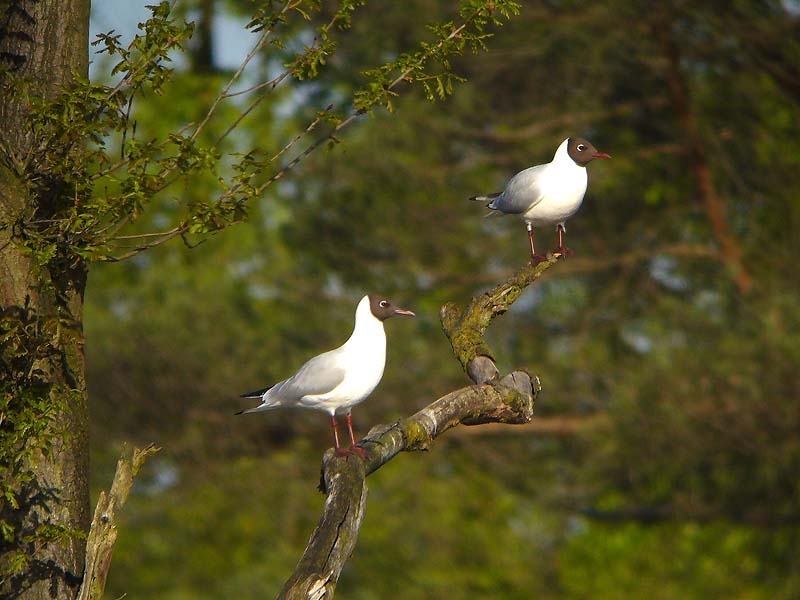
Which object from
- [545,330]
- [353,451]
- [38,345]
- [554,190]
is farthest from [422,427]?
[545,330]

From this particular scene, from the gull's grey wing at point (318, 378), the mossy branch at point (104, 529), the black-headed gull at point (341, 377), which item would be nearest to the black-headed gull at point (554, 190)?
the black-headed gull at point (341, 377)

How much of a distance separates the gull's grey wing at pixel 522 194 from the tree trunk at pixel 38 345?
8.75 ft

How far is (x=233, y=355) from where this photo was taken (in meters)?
21.9

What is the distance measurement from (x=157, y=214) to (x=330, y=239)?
11.1 metres

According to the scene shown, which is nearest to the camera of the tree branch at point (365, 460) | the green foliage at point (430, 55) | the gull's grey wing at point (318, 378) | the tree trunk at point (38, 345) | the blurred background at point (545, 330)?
the tree branch at point (365, 460)

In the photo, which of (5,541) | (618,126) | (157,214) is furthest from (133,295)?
(5,541)

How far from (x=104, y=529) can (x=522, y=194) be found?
365 cm

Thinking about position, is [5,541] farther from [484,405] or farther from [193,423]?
[193,423]

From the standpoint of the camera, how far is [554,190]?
7918mm

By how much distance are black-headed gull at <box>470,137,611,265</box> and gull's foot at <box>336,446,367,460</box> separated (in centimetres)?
276

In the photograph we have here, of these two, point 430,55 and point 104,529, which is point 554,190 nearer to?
point 430,55

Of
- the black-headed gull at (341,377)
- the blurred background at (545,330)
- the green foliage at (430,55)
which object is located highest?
the green foliage at (430,55)

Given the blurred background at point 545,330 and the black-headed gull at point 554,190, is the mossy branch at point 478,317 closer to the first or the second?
the black-headed gull at point 554,190

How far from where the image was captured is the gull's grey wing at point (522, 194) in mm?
7965
